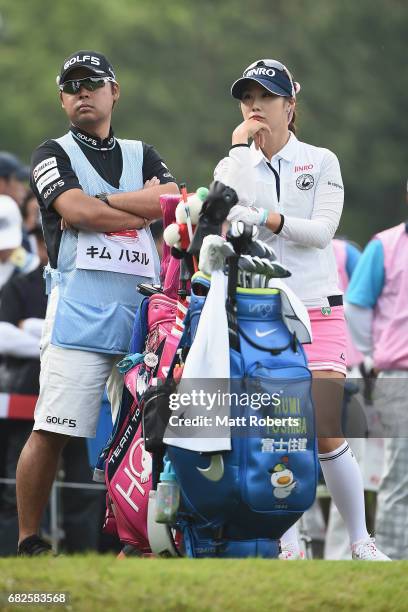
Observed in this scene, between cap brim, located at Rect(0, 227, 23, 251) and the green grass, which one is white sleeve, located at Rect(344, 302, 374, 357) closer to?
cap brim, located at Rect(0, 227, 23, 251)

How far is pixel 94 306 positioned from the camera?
797cm

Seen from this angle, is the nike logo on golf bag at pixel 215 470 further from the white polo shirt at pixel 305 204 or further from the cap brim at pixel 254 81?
the cap brim at pixel 254 81

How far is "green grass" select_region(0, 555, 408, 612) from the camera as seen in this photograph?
613 centimetres

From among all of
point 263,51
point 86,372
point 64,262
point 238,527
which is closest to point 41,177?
point 64,262

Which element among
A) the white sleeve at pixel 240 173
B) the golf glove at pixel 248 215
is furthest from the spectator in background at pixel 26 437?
the white sleeve at pixel 240 173

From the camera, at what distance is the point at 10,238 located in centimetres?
1167

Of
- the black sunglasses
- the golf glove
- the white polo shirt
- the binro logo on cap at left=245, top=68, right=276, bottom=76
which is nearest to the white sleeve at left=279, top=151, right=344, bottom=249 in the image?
the white polo shirt

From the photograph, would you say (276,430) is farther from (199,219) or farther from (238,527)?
(199,219)

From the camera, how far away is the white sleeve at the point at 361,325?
10692mm

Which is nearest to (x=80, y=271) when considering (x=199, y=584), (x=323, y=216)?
(x=323, y=216)

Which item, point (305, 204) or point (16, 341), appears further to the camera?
point (16, 341)

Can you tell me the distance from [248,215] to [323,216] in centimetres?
59

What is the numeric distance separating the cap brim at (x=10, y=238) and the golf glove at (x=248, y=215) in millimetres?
4285

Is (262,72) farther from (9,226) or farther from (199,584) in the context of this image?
(9,226)
